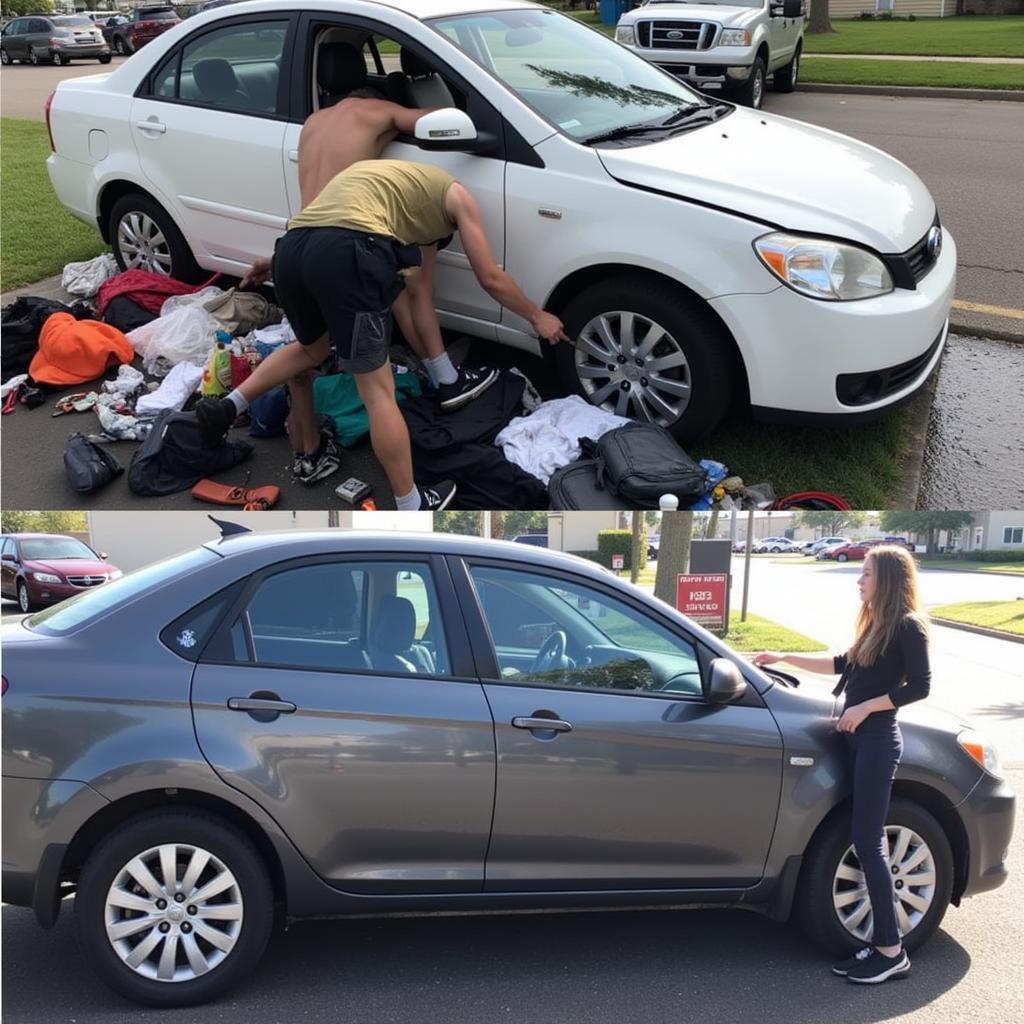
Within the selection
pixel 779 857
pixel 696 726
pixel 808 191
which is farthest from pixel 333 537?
pixel 808 191

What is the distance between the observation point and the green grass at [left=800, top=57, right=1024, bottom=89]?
18.1 meters

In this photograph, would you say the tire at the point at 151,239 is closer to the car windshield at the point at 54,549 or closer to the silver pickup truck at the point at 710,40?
the car windshield at the point at 54,549

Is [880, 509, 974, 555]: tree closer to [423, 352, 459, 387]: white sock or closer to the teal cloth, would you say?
[423, 352, 459, 387]: white sock

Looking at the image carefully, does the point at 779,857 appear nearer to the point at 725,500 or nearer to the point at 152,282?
the point at 725,500

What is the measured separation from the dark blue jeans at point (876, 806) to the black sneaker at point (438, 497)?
2.34 metres

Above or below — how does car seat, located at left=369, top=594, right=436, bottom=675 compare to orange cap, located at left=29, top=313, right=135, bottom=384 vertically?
below

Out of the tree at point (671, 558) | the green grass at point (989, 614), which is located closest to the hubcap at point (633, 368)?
the tree at point (671, 558)

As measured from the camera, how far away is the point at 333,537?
358 centimetres

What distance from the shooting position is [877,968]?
3.67 metres

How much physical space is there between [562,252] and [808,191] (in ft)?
3.75

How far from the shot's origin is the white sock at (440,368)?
571 cm

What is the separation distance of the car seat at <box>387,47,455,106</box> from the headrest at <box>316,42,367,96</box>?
183 mm

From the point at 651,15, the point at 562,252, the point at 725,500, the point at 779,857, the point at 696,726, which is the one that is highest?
the point at 651,15

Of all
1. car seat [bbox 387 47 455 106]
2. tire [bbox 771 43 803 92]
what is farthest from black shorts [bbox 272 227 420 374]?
tire [bbox 771 43 803 92]
